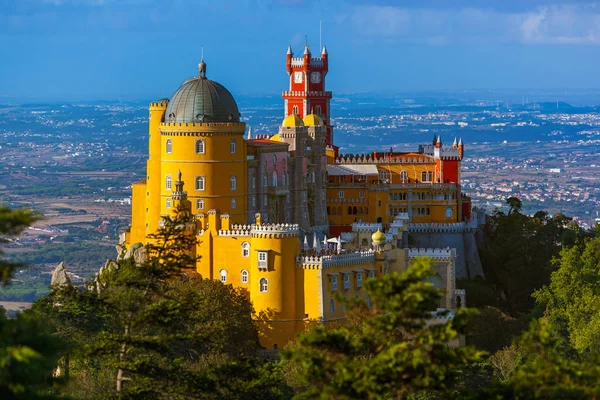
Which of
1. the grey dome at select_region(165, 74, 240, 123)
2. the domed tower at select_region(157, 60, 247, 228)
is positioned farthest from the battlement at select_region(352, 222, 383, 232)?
the grey dome at select_region(165, 74, 240, 123)

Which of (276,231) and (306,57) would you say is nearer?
(276,231)

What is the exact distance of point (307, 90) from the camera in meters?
113

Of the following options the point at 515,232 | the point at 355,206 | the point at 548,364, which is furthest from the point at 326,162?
the point at 548,364

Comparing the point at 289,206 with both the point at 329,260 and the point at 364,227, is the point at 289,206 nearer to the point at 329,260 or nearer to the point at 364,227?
the point at 364,227

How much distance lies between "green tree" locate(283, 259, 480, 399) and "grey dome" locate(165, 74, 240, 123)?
44241 millimetres

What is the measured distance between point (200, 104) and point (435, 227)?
20698 mm

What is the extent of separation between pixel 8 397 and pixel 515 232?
69499 millimetres

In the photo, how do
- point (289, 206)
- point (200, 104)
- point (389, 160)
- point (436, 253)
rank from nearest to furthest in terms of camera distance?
point (200, 104), point (436, 253), point (289, 206), point (389, 160)

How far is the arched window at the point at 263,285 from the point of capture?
7754 centimetres

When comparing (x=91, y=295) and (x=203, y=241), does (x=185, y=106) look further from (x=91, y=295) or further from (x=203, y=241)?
(x=91, y=295)

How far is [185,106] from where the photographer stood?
282 ft

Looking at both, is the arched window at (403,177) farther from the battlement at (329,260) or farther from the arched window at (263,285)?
the arched window at (263,285)

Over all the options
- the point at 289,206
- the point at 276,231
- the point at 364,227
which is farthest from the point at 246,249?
the point at 364,227

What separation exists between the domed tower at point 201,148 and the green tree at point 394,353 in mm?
43394
